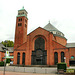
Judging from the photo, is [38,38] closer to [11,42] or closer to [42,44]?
[42,44]

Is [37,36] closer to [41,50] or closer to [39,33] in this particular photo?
[39,33]

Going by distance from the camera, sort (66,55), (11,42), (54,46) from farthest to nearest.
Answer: (11,42) → (54,46) → (66,55)

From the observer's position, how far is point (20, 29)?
174 ft

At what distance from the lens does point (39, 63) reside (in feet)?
120

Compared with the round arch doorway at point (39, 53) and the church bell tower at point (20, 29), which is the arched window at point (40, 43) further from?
the church bell tower at point (20, 29)

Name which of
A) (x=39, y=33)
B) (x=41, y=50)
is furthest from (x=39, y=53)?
(x=39, y=33)

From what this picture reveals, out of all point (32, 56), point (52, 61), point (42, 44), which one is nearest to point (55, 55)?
point (52, 61)

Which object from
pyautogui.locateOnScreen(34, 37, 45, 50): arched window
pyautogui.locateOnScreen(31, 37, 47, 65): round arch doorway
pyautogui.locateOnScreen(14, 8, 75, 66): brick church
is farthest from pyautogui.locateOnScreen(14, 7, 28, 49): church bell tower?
pyautogui.locateOnScreen(31, 37, 47, 65): round arch doorway

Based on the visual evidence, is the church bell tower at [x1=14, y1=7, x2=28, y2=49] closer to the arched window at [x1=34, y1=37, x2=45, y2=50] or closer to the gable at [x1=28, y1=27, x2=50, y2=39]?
the gable at [x1=28, y1=27, x2=50, y2=39]

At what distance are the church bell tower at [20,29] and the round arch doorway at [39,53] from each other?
14.5 m

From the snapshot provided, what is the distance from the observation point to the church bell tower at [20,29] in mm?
50969

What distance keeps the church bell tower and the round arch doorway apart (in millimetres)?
14467

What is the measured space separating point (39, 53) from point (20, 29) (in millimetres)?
21024

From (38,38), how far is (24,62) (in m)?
10.4
